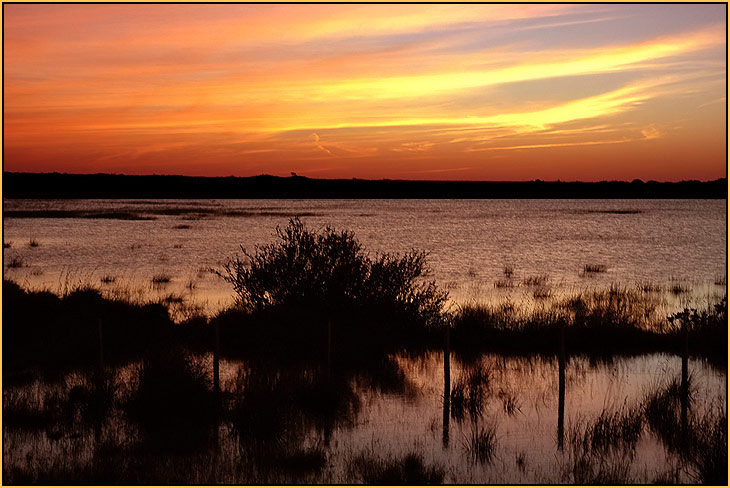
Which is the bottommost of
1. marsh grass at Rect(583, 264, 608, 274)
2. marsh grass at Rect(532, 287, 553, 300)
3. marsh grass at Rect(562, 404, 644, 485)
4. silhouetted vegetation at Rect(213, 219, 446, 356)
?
marsh grass at Rect(583, 264, 608, 274)

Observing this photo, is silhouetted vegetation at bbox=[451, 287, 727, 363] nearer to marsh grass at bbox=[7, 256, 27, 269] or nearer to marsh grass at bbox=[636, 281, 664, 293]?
marsh grass at bbox=[636, 281, 664, 293]

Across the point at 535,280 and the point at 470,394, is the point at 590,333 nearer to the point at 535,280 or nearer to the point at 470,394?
the point at 470,394

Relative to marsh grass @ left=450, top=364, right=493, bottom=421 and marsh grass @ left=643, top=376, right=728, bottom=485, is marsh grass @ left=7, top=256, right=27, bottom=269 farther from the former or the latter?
marsh grass @ left=643, top=376, right=728, bottom=485

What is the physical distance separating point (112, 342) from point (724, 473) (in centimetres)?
1442

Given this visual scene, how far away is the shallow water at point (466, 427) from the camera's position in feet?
39.0

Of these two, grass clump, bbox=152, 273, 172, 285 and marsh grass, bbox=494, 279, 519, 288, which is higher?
grass clump, bbox=152, 273, 172, 285

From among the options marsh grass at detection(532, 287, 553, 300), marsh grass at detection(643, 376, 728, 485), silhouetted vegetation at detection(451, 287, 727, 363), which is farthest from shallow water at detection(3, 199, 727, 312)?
marsh grass at detection(643, 376, 728, 485)

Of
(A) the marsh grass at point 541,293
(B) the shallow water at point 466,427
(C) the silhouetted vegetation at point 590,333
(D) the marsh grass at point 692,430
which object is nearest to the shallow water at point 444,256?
(A) the marsh grass at point 541,293

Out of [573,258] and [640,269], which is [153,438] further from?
[573,258]

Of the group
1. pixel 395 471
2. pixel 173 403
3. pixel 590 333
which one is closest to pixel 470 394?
pixel 395 471

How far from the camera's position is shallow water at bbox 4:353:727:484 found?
11891 millimetres

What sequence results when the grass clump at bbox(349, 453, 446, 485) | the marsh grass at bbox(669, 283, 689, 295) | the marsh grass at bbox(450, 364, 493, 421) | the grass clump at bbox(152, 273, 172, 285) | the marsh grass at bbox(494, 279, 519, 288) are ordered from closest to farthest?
the grass clump at bbox(349, 453, 446, 485)
the marsh grass at bbox(450, 364, 493, 421)
the marsh grass at bbox(669, 283, 689, 295)
the marsh grass at bbox(494, 279, 519, 288)
the grass clump at bbox(152, 273, 172, 285)

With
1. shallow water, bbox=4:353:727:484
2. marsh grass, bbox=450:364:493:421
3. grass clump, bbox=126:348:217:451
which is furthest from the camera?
marsh grass, bbox=450:364:493:421

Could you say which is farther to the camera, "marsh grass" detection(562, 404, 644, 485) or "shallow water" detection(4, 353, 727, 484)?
"shallow water" detection(4, 353, 727, 484)
